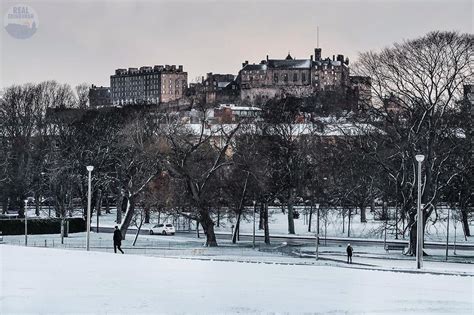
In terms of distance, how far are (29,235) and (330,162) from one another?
2502 centimetres

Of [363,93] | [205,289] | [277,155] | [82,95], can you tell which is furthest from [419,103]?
[82,95]

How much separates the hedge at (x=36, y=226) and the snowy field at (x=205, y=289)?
33.5 metres

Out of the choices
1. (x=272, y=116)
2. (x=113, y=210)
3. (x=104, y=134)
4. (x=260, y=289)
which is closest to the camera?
(x=260, y=289)

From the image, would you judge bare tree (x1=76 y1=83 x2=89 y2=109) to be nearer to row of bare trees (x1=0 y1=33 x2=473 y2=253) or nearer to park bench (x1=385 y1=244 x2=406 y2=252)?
Result: row of bare trees (x1=0 y1=33 x2=473 y2=253)

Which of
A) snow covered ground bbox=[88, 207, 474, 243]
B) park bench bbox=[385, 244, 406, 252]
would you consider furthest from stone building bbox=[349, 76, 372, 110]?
snow covered ground bbox=[88, 207, 474, 243]

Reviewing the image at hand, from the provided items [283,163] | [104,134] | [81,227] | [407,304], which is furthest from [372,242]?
[407,304]

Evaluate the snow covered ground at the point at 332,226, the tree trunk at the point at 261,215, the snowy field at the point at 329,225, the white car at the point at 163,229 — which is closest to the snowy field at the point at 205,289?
the tree trunk at the point at 261,215

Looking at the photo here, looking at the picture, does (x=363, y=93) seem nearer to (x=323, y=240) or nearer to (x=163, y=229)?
(x=323, y=240)

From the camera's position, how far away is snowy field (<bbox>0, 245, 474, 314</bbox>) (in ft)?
73.0

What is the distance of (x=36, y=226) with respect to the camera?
67500 millimetres

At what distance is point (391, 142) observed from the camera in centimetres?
5531

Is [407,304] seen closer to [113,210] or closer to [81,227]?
[81,227]

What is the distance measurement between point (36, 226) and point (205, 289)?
146ft

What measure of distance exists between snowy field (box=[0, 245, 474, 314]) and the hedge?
33529 millimetres
